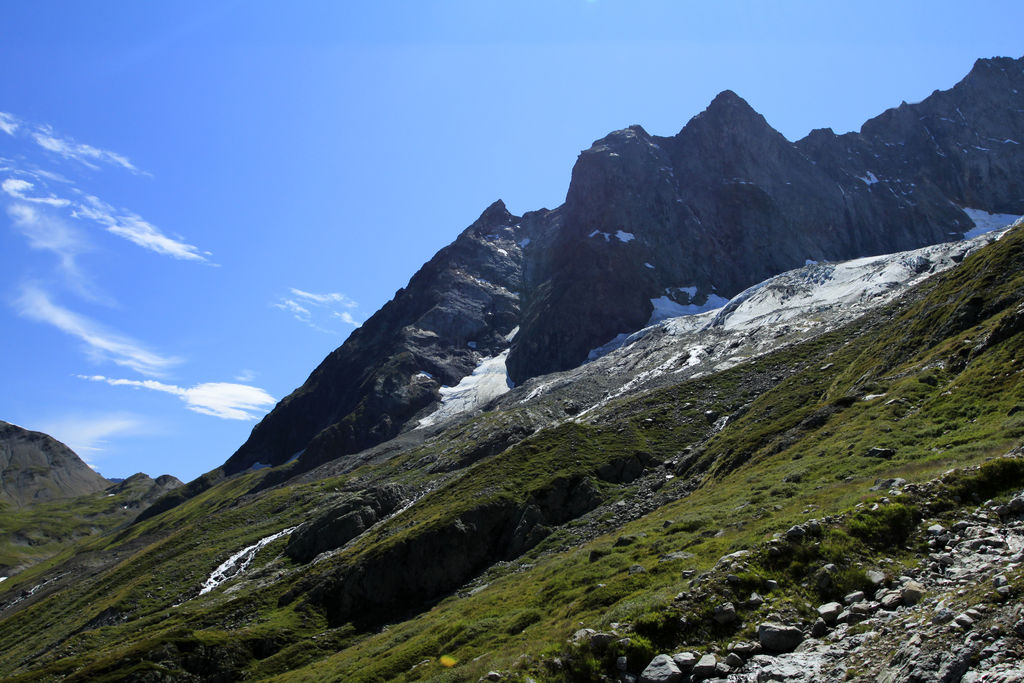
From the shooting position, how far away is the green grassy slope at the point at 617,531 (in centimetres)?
2311

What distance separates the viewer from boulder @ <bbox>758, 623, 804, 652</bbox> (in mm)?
15977

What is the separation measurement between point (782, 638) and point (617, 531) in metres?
31.4

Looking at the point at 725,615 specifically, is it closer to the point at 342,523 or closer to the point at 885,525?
the point at 885,525

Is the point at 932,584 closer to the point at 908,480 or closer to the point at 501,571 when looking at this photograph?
the point at 908,480

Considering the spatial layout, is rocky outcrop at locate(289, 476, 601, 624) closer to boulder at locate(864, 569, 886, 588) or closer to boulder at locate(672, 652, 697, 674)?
boulder at locate(672, 652, 697, 674)

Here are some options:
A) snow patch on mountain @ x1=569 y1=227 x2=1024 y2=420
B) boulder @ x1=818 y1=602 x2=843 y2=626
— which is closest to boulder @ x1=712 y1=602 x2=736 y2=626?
boulder @ x1=818 y1=602 x2=843 y2=626

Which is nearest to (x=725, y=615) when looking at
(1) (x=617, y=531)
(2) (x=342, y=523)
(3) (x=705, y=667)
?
(3) (x=705, y=667)

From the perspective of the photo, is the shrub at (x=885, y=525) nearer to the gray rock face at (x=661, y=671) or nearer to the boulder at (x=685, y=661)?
the boulder at (x=685, y=661)

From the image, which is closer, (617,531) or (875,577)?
(875,577)

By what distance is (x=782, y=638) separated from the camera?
16.0 m

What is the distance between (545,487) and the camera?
65.0 meters

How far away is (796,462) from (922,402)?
9.03 metres

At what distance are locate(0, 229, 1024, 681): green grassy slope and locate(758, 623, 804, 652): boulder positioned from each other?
91 cm

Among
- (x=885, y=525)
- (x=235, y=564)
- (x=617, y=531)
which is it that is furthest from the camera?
(x=235, y=564)
